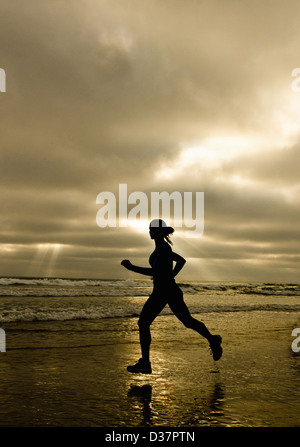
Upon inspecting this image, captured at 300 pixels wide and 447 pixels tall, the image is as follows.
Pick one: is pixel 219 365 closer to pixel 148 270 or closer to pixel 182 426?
pixel 148 270

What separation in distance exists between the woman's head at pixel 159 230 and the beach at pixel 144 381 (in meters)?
2.17

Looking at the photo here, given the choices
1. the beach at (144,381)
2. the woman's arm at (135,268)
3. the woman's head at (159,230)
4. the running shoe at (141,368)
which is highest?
the woman's head at (159,230)

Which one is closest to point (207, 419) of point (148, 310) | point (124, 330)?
point (148, 310)

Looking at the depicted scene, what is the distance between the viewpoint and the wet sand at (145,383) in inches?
165

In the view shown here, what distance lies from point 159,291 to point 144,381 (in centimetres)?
132

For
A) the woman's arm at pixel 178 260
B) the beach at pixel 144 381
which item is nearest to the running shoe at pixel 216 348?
the beach at pixel 144 381

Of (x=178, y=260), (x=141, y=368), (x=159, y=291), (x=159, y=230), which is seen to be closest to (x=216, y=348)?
(x=141, y=368)

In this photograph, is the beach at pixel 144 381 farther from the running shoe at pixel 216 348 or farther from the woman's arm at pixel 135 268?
the woman's arm at pixel 135 268

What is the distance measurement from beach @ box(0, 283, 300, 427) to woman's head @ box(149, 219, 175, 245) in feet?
7.11

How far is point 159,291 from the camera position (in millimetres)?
6039

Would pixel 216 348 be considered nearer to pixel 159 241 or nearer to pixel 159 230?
pixel 159 241

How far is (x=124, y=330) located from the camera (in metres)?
11.2

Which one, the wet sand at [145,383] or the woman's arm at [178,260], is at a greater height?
the woman's arm at [178,260]
